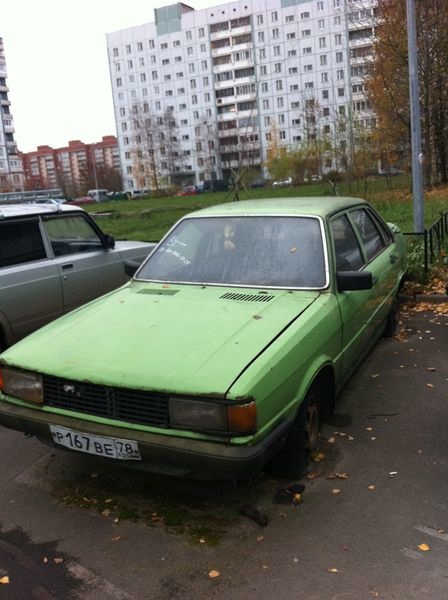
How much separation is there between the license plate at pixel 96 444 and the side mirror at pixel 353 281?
1.91 meters

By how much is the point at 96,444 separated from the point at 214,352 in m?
0.82

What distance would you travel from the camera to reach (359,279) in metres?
3.93

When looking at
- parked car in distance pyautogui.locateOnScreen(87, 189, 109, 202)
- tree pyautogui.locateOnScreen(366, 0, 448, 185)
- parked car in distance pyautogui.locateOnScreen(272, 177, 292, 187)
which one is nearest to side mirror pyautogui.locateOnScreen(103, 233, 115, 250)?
tree pyautogui.locateOnScreen(366, 0, 448, 185)

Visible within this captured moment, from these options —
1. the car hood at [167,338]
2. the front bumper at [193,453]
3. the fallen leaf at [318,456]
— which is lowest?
the fallen leaf at [318,456]

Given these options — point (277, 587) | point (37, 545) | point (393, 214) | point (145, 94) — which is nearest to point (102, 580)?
point (37, 545)

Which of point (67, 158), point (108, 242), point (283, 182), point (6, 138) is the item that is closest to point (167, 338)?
point (108, 242)

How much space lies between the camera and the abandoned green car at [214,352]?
9.33 feet

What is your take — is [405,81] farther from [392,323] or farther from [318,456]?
[318,456]

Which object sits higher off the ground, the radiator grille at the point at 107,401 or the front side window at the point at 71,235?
the front side window at the point at 71,235

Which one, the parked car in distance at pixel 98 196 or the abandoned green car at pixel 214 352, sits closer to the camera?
the abandoned green car at pixel 214 352

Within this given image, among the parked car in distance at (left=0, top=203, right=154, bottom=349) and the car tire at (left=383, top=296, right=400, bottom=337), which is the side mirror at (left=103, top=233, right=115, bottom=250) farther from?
the car tire at (left=383, top=296, right=400, bottom=337)

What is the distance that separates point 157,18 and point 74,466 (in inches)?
4330

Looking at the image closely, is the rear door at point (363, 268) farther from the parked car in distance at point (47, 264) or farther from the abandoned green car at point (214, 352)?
the parked car in distance at point (47, 264)

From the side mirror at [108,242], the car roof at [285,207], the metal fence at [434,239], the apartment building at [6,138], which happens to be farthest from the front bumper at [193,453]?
the apartment building at [6,138]
